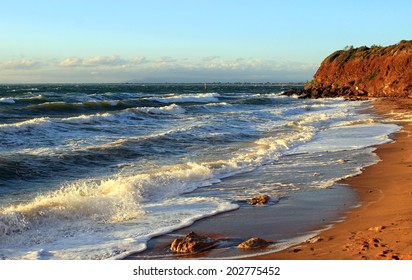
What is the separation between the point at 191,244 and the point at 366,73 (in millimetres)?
57260

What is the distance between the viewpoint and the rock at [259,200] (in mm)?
8938

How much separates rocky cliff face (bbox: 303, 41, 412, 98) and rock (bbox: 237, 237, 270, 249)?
4405cm

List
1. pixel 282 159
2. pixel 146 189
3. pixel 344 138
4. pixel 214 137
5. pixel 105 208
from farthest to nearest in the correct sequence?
pixel 214 137, pixel 344 138, pixel 282 159, pixel 146 189, pixel 105 208

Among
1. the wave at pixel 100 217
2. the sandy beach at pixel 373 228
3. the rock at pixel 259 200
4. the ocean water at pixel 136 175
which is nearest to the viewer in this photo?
the sandy beach at pixel 373 228

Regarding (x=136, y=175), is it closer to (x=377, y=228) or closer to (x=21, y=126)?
(x=377, y=228)

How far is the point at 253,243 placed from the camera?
638cm

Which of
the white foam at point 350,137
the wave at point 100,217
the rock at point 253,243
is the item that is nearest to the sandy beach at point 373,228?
the rock at point 253,243

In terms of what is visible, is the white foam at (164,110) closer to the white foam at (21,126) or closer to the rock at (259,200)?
the white foam at (21,126)

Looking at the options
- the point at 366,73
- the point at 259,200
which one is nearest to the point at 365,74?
the point at 366,73

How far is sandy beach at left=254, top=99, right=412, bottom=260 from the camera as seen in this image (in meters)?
5.63

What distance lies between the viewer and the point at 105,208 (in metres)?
8.65
